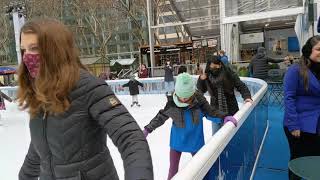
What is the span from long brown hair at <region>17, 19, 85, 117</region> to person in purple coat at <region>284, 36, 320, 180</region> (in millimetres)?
2245

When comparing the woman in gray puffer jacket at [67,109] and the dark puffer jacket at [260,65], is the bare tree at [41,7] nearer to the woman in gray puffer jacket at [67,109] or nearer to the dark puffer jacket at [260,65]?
the dark puffer jacket at [260,65]

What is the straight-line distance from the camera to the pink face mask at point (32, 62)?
4.00ft

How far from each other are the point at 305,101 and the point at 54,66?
2422 mm

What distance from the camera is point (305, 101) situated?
10.1 ft

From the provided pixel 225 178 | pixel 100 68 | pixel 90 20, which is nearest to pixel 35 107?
pixel 225 178

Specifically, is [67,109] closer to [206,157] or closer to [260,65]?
[206,157]

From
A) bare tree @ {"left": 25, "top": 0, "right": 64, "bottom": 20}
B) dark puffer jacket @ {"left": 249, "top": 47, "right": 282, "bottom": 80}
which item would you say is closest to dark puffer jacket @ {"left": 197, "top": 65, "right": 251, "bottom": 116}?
dark puffer jacket @ {"left": 249, "top": 47, "right": 282, "bottom": 80}

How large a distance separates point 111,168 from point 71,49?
445 mm

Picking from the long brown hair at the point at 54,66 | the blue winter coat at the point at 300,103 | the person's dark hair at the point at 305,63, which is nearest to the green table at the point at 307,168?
the blue winter coat at the point at 300,103

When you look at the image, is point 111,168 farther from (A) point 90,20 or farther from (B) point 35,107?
(A) point 90,20

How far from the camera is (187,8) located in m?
19.8

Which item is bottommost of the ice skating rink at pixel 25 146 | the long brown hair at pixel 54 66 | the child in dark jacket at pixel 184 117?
the ice skating rink at pixel 25 146

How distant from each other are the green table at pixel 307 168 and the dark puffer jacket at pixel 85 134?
1.29 metres

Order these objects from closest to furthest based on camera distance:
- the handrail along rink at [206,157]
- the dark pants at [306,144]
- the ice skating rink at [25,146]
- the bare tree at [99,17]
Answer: the handrail along rink at [206,157] → the dark pants at [306,144] → the ice skating rink at [25,146] → the bare tree at [99,17]
